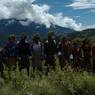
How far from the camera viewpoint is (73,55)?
18062mm

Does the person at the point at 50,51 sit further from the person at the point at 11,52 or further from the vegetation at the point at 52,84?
the vegetation at the point at 52,84

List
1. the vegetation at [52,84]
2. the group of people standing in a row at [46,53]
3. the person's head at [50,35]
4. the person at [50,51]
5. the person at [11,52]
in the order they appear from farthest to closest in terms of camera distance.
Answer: the person at [50,51] → the person's head at [50,35] → the group of people standing in a row at [46,53] → the person at [11,52] → the vegetation at [52,84]

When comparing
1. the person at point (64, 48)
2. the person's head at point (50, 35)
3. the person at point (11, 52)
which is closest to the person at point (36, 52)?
the person's head at point (50, 35)

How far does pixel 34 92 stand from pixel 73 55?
8.33m

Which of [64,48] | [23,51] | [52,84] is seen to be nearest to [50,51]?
[64,48]

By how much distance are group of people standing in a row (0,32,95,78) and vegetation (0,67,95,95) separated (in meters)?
3.42

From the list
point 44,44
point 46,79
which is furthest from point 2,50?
point 46,79

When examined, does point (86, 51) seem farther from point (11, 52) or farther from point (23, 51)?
point (11, 52)

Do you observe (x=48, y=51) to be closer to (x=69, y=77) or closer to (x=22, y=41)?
(x=22, y=41)

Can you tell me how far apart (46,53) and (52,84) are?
634 centimetres

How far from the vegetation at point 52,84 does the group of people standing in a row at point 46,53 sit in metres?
3.42

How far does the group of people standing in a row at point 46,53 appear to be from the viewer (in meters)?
15.7

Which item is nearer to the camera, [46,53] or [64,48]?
[46,53]

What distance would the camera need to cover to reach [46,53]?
55.4ft
